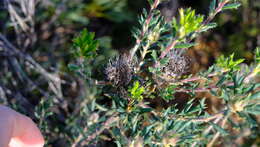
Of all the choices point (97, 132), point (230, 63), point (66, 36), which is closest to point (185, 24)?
point (230, 63)

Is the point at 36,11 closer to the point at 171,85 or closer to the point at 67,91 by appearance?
the point at 67,91

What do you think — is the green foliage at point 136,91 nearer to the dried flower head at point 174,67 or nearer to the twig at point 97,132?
the dried flower head at point 174,67

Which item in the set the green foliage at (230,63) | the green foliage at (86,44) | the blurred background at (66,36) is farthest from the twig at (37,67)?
the green foliage at (230,63)

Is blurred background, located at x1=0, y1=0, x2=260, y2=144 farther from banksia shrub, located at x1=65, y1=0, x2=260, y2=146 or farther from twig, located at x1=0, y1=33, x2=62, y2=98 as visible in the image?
banksia shrub, located at x1=65, y1=0, x2=260, y2=146

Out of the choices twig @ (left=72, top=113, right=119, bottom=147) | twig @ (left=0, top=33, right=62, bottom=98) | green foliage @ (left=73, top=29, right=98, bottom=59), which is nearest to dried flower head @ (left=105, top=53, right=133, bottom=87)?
green foliage @ (left=73, top=29, right=98, bottom=59)

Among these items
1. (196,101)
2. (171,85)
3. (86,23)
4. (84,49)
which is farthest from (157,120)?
(86,23)
